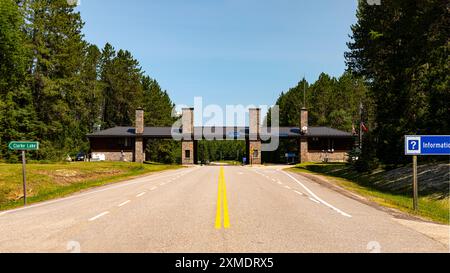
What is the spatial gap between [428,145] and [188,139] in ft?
164

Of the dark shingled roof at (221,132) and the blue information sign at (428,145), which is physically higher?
the dark shingled roof at (221,132)

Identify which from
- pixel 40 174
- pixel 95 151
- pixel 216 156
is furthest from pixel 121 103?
pixel 216 156

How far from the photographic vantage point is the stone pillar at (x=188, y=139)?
6150 cm

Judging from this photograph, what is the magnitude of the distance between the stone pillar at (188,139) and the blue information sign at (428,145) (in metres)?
49.6

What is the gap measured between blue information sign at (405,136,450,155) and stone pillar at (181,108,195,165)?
49.6 metres

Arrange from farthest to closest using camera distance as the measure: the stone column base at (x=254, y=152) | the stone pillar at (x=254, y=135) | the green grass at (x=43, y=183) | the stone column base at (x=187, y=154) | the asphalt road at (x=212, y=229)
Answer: the stone column base at (x=187, y=154) < the stone pillar at (x=254, y=135) < the stone column base at (x=254, y=152) < the green grass at (x=43, y=183) < the asphalt road at (x=212, y=229)

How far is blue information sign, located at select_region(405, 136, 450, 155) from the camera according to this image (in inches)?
504

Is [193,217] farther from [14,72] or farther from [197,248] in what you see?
[14,72]

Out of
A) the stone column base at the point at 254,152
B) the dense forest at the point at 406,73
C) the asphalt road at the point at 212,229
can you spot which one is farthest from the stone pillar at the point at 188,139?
the asphalt road at the point at 212,229

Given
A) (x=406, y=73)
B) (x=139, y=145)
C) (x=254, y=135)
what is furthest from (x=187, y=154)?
(x=406, y=73)

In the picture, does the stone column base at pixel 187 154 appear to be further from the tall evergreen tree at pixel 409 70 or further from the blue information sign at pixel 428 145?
the blue information sign at pixel 428 145

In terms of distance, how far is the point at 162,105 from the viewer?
101 meters
